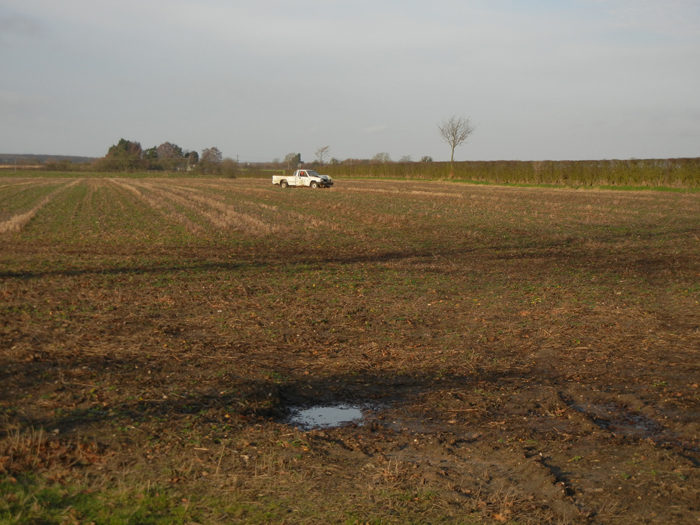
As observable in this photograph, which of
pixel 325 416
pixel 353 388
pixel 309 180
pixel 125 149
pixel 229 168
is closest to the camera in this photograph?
pixel 325 416

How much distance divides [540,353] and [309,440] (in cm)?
315

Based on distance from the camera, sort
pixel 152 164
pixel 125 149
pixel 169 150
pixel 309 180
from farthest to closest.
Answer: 1. pixel 169 150
2. pixel 125 149
3. pixel 152 164
4. pixel 309 180

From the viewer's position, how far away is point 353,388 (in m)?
5.40

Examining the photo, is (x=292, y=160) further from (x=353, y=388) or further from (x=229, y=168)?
(x=353, y=388)

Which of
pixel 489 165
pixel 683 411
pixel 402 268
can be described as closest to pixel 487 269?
pixel 402 268

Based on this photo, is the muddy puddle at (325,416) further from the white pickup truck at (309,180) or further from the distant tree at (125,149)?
the distant tree at (125,149)

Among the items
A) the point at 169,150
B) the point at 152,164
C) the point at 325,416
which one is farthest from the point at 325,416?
the point at 169,150

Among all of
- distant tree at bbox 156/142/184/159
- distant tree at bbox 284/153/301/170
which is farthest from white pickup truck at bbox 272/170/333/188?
distant tree at bbox 156/142/184/159

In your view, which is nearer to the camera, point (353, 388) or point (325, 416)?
point (325, 416)

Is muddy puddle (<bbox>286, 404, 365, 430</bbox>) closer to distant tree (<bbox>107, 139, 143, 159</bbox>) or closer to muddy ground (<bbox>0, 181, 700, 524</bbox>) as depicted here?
muddy ground (<bbox>0, 181, 700, 524</bbox>)

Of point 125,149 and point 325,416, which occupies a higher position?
point 125,149

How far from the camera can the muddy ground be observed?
3.55m

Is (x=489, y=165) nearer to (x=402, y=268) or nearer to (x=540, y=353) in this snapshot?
(x=402, y=268)

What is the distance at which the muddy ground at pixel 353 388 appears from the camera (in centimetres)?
355
